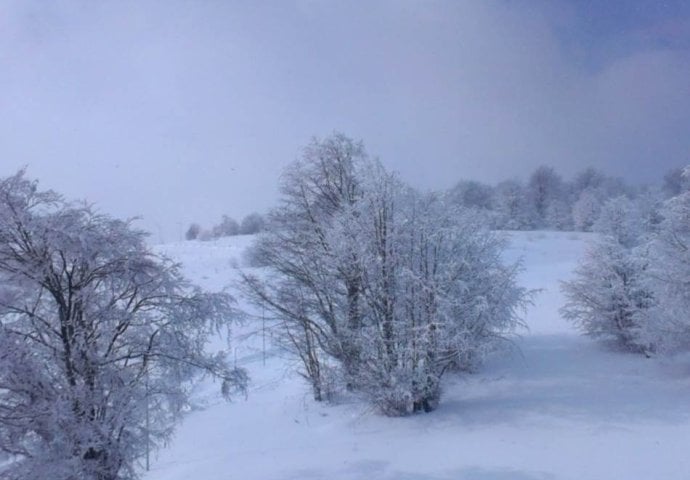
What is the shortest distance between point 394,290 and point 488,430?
4258mm

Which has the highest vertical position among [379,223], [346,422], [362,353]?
[379,223]

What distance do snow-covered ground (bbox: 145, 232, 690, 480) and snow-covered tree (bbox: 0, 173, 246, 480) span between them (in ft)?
13.2

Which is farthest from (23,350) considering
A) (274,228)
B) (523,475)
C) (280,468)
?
(274,228)

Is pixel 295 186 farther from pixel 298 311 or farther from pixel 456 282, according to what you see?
pixel 456 282

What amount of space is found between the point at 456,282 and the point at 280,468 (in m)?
6.59

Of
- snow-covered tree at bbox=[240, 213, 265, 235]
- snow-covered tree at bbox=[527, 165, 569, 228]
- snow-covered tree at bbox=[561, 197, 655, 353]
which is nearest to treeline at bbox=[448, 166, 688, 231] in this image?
snow-covered tree at bbox=[527, 165, 569, 228]

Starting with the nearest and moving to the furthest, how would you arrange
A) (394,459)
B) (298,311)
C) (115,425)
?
1. (115,425)
2. (394,459)
3. (298,311)

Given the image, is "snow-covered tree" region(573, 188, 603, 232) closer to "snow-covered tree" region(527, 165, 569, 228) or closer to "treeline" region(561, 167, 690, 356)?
"snow-covered tree" region(527, 165, 569, 228)

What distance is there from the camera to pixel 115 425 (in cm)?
789

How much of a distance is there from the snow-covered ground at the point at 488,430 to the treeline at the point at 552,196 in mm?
43654

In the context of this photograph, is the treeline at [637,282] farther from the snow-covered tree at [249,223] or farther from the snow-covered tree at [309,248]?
the snow-covered tree at [249,223]

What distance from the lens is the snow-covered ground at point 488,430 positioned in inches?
415

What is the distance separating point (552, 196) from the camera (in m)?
80.9

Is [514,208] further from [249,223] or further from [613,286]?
[613,286]
